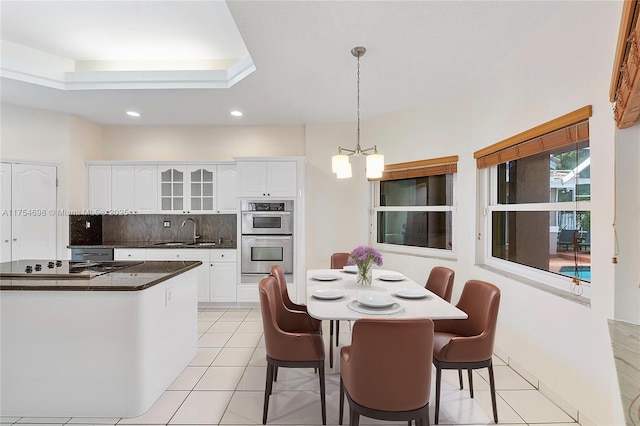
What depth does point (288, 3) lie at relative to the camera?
2.07m

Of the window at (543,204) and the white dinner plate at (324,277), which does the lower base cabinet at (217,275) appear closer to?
the white dinner plate at (324,277)

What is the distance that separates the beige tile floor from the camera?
80.1 inches

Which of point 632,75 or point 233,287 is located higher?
point 632,75

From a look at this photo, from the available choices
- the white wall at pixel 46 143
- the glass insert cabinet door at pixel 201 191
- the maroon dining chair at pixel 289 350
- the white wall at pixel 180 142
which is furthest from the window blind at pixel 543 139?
the white wall at pixel 46 143

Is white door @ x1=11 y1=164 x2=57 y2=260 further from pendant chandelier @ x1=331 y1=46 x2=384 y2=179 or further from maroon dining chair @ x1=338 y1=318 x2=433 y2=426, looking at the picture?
maroon dining chair @ x1=338 y1=318 x2=433 y2=426

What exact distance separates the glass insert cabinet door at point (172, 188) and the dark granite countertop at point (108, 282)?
7.18 ft

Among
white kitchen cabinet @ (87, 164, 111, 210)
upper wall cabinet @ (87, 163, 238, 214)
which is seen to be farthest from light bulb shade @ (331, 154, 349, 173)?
white kitchen cabinet @ (87, 164, 111, 210)

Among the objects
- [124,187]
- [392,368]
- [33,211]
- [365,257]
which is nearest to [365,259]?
[365,257]

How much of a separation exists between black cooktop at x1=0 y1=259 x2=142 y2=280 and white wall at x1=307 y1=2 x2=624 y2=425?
334 cm

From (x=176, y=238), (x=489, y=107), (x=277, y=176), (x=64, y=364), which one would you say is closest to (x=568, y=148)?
(x=489, y=107)

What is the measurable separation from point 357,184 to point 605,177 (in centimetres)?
300

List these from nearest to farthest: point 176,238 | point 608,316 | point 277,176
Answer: point 608,316, point 277,176, point 176,238

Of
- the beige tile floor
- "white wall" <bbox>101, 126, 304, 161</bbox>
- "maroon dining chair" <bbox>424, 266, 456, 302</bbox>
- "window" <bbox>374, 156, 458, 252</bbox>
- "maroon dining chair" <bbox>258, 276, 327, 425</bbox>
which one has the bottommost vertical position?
the beige tile floor

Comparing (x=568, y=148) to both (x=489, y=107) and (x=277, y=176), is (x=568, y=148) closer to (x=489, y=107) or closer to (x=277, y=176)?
(x=489, y=107)
